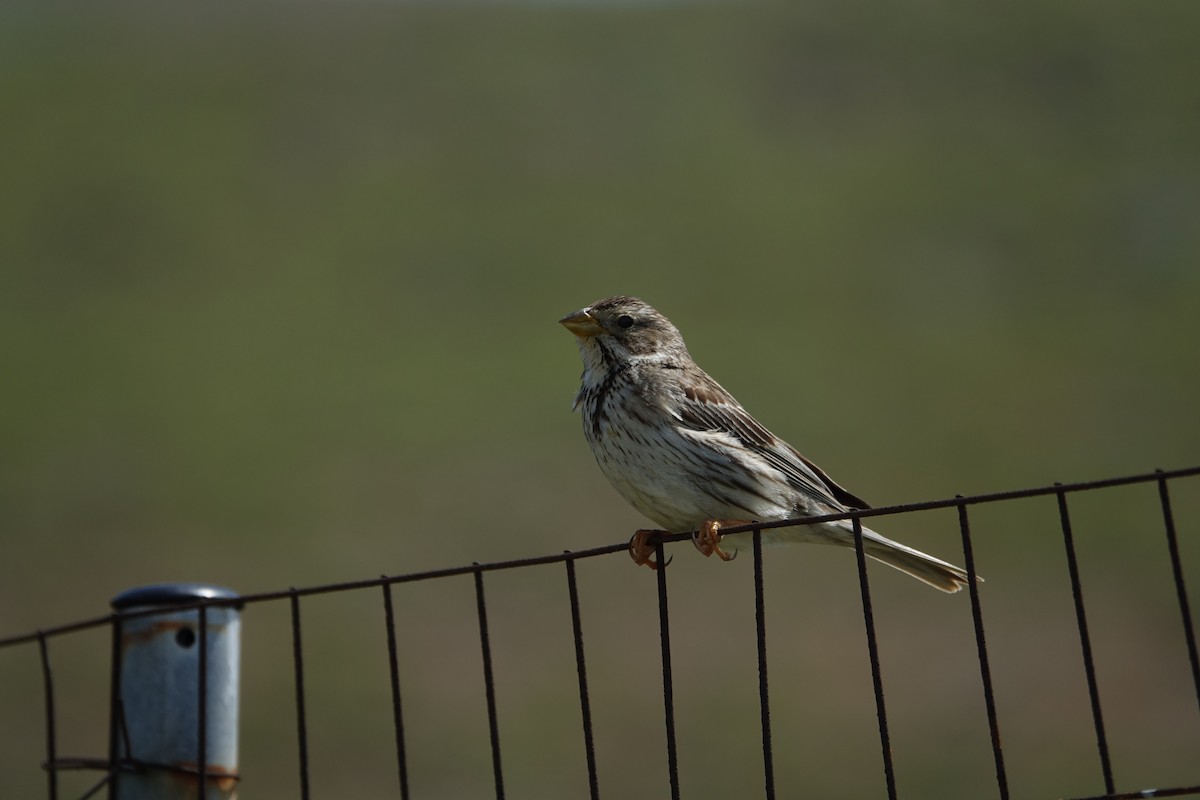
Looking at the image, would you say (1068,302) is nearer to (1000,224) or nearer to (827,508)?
(1000,224)

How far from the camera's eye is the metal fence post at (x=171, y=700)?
4.50 metres

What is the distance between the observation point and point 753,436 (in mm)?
6168

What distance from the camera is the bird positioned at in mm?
5387

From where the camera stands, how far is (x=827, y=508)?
6023 millimetres

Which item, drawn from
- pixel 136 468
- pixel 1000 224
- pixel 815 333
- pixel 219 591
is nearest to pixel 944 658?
pixel 815 333

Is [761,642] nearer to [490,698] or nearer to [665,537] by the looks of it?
[490,698]

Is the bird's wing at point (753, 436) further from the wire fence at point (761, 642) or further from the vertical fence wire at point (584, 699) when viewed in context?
the vertical fence wire at point (584, 699)

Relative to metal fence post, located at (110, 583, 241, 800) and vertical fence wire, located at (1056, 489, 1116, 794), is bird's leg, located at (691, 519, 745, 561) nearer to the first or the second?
metal fence post, located at (110, 583, 241, 800)

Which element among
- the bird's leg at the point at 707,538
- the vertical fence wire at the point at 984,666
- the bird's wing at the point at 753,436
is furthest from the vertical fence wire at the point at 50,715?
the vertical fence wire at the point at 984,666

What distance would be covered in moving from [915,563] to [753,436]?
1.12 m

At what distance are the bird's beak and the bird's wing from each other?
21.0 inches

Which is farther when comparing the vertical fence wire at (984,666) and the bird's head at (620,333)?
the bird's head at (620,333)

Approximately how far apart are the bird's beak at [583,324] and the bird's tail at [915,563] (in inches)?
67.0

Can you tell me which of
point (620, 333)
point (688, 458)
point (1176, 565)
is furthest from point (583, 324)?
point (1176, 565)
